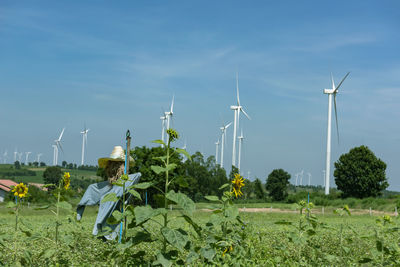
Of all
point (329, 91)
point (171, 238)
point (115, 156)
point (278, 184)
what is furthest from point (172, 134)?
point (278, 184)

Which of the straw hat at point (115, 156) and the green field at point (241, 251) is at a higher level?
the straw hat at point (115, 156)

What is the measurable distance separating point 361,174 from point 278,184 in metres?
25.7

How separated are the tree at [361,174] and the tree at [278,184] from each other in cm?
2150

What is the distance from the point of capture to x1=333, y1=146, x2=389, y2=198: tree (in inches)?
2549

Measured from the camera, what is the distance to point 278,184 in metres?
89.0

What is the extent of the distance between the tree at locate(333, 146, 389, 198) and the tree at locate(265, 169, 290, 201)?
846 inches

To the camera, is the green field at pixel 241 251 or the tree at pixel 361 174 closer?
the green field at pixel 241 251

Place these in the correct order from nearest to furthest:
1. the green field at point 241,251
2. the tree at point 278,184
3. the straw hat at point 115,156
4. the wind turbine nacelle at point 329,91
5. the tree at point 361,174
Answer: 1. the green field at point 241,251
2. the straw hat at point 115,156
3. the wind turbine nacelle at point 329,91
4. the tree at point 361,174
5. the tree at point 278,184

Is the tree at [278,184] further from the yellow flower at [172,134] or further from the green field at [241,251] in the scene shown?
the yellow flower at [172,134]

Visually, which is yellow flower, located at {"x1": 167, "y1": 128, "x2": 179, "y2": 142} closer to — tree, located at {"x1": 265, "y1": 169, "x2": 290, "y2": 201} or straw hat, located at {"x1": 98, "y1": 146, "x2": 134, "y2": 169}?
straw hat, located at {"x1": 98, "y1": 146, "x2": 134, "y2": 169}

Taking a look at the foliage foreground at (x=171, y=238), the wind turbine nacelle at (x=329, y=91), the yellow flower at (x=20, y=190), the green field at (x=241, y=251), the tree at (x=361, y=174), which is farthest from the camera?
the tree at (x=361, y=174)

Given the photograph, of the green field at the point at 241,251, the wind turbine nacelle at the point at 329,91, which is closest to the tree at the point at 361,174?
the wind turbine nacelle at the point at 329,91

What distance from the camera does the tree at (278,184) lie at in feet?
292

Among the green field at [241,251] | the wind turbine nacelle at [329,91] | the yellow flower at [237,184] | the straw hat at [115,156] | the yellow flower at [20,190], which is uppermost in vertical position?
the wind turbine nacelle at [329,91]
